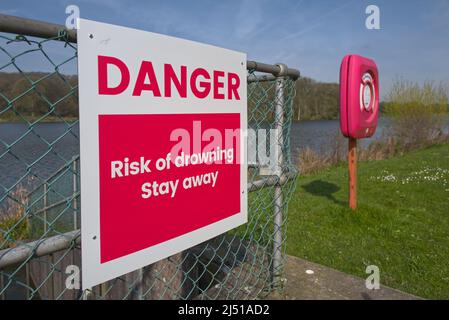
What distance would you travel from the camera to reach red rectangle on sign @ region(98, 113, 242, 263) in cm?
122

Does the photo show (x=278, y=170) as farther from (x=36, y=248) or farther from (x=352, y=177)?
(x=352, y=177)

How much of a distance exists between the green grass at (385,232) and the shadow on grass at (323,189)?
2cm

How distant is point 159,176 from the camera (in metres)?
1.37

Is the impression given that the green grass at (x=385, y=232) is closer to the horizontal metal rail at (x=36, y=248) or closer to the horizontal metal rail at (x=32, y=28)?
the horizontal metal rail at (x=36, y=248)

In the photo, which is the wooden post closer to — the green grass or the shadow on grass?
the green grass

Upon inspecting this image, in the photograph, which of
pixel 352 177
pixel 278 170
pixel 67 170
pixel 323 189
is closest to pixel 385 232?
pixel 352 177

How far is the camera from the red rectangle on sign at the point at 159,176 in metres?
1.22

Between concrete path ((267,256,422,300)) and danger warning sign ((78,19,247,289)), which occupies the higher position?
danger warning sign ((78,19,247,289))

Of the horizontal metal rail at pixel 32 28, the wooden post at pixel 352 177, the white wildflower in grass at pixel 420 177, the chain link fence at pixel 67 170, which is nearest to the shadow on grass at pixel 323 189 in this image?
the wooden post at pixel 352 177

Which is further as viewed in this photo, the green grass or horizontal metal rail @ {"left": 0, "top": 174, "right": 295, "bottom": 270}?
the green grass

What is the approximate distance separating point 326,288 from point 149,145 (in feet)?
5.56

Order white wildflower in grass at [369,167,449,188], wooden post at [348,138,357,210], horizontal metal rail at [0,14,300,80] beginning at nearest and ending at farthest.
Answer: horizontal metal rail at [0,14,300,80] → wooden post at [348,138,357,210] → white wildflower in grass at [369,167,449,188]

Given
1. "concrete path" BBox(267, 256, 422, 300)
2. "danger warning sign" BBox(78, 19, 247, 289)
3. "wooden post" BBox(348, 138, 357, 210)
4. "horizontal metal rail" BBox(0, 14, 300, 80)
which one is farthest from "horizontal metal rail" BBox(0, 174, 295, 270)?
"wooden post" BBox(348, 138, 357, 210)

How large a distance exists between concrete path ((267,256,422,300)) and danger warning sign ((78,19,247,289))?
3.10 ft
